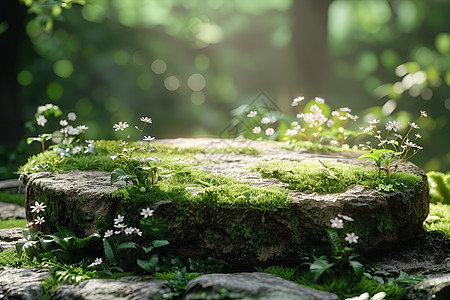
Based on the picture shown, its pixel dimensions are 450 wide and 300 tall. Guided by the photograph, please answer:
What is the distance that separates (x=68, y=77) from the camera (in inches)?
358

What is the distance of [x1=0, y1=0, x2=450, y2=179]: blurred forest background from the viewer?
7188 mm

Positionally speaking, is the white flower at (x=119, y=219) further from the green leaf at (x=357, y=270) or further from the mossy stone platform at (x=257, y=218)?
the green leaf at (x=357, y=270)

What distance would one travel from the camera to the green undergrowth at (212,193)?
9.47ft

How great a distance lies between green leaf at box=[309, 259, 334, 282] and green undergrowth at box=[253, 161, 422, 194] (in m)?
0.65

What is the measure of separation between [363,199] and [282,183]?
65 centimetres

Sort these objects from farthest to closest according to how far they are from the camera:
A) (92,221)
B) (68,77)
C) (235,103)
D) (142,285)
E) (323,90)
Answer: (235,103)
(68,77)
(323,90)
(92,221)
(142,285)

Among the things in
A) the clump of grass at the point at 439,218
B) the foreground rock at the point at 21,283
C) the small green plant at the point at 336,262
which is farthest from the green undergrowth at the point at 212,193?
the clump of grass at the point at 439,218

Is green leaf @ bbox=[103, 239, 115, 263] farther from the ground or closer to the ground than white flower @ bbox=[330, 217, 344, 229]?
closer to the ground

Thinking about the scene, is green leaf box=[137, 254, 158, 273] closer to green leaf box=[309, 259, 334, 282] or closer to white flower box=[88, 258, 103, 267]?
white flower box=[88, 258, 103, 267]

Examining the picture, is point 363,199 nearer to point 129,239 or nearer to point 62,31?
point 129,239

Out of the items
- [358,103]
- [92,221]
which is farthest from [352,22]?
[92,221]

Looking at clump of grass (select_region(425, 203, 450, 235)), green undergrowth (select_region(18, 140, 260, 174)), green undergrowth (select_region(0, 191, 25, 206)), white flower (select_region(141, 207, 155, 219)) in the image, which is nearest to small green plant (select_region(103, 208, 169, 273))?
white flower (select_region(141, 207, 155, 219))

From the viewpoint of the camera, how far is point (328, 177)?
10.9ft

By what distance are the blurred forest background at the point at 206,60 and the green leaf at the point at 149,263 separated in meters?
3.80
